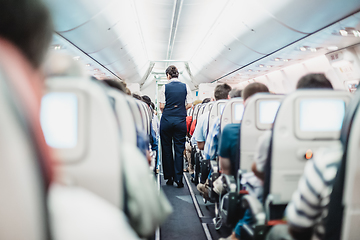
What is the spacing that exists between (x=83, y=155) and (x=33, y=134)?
0.33 meters

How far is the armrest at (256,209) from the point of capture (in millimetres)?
1649

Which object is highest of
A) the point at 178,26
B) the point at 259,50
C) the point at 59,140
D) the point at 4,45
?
the point at 178,26

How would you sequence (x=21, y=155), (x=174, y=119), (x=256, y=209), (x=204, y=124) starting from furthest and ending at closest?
(x=174, y=119)
(x=204, y=124)
(x=256, y=209)
(x=21, y=155)

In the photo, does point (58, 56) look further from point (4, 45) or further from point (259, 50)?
point (259, 50)

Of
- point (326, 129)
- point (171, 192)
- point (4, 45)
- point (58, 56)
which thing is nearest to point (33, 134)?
point (4, 45)

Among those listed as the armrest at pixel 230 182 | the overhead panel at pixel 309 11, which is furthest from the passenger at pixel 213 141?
the overhead panel at pixel 309 11

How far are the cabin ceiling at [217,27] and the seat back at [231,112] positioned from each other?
2520mm

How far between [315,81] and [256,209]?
0.94 meters

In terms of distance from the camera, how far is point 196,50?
13.4 metres

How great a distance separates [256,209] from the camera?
1737 mm

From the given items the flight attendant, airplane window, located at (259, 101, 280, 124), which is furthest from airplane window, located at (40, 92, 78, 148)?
the flight attendant

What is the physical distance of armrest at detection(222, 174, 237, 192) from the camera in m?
2.11

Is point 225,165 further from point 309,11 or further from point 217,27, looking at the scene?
point 217,27

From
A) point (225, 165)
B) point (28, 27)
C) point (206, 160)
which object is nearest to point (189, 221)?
point (206, 160)
